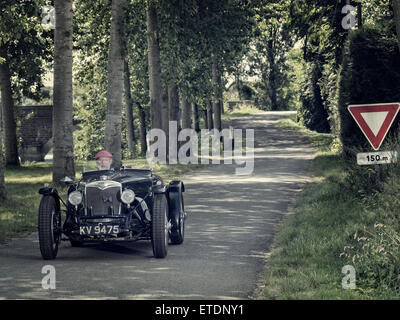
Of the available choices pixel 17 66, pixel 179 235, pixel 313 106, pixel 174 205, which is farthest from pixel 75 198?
pixel 313 106

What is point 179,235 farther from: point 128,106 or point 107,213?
point 128,106

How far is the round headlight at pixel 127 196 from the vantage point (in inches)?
404

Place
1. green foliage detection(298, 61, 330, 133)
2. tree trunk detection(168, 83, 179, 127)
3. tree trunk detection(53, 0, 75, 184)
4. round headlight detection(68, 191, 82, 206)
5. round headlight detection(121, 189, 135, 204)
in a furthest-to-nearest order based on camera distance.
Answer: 1. green foliage detection(298, 61, 330, 133)
2. tree trunk detection(168, 83, 179, 127)
3. tree trunk detection(53, 0, 75, 184)
4. round headlight detection(68, 191, 82, 206)
5. round headlight detection(121, 189, 135, 204)

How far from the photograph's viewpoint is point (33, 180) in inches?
1019

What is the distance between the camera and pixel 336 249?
33.4 ft

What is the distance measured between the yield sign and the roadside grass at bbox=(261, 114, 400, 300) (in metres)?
0.85

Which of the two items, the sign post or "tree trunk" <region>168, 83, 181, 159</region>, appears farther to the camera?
"tree trunk" <region>168, 83, 181, 159</region>

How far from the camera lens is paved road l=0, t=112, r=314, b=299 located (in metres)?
8.08

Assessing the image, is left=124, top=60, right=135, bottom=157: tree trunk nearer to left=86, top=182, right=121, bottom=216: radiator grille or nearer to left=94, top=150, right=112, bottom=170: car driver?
left=94, top=150, right=112, bottom=170: car driver

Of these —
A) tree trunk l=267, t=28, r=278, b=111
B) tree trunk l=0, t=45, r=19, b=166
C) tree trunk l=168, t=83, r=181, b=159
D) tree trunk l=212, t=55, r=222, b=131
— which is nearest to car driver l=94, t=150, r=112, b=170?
tree trunk l=168, t=83, r=181, b=159

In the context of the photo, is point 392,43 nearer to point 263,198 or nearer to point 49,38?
point 263,198

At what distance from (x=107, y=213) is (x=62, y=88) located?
11.4 meters

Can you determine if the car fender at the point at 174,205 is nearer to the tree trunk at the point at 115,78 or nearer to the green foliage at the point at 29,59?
the tree trunk at the point at 115,78

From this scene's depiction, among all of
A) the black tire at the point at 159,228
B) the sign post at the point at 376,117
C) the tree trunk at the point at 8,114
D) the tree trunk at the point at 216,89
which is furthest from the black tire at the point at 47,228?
the tree trunk at the point at 216,89
